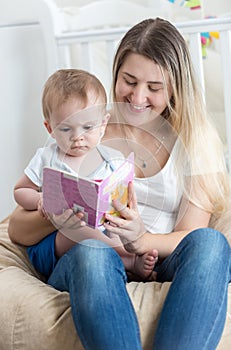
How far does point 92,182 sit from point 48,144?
0.88ft

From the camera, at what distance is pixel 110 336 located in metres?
1.25

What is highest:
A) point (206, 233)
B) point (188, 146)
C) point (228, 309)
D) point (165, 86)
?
point (165, 86)

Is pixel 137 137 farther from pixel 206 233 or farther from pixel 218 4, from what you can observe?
pixel 218 4

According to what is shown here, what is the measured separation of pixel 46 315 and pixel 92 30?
1.05 m

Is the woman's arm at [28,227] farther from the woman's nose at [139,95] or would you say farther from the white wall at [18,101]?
the white wall at [18,101]

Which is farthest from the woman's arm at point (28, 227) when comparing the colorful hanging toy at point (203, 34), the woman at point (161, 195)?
the colorful hanging toy at point (203, 34)

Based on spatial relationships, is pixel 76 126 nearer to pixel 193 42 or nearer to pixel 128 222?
pixel 128 222

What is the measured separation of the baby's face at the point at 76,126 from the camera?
1.41 m

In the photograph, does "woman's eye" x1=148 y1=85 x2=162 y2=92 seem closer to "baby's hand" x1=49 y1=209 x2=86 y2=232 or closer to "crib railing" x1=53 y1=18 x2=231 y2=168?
"baby's hand" x1=49 y1=209 x2=86 y2=232

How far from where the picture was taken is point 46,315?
4.50 feet

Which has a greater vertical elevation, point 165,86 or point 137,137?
point 165,86

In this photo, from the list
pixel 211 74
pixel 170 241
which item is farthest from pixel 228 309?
pixel 211 74

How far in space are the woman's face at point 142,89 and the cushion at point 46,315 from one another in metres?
0.36

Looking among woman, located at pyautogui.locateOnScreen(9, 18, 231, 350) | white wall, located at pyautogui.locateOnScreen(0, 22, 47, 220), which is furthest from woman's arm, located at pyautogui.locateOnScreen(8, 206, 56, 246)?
white wall, located at pyautogui.locateOnScreen(0, 22, 47, 220)
